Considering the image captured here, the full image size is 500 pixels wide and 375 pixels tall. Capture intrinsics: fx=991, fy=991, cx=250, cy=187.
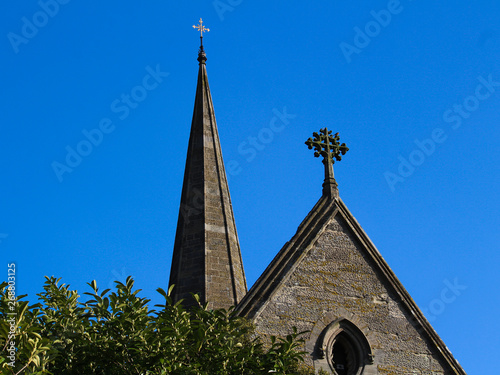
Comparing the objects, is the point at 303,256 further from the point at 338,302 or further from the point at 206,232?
the point at 206,232

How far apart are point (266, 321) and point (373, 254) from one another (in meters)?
2.52

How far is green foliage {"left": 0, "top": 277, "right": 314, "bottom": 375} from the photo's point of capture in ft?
42.2

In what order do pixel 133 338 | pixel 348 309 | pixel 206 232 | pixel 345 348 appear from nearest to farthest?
1. pixel 133 338
2. pixel 345 348
3. pixel 348 309
4. pixel 206 232

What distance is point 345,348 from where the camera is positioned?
55.1 feet

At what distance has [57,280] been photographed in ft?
45.3

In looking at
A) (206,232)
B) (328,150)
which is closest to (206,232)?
(206,232)

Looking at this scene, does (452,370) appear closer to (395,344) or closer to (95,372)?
(395,344)

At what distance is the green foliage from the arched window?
2782mm

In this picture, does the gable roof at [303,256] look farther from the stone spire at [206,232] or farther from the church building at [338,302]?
the stone spire at [206,232]

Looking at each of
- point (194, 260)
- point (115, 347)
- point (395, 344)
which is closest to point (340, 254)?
point (395, 344)

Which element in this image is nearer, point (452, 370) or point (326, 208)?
point (452, 370)

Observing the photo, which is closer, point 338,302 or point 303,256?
point 338,302

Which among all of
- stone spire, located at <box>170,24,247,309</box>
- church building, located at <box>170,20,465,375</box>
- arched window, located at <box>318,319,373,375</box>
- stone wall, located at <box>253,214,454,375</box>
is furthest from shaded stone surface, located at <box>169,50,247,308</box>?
arched window, located at <box>318,319,373,375</box>

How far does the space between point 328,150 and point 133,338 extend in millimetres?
7107
